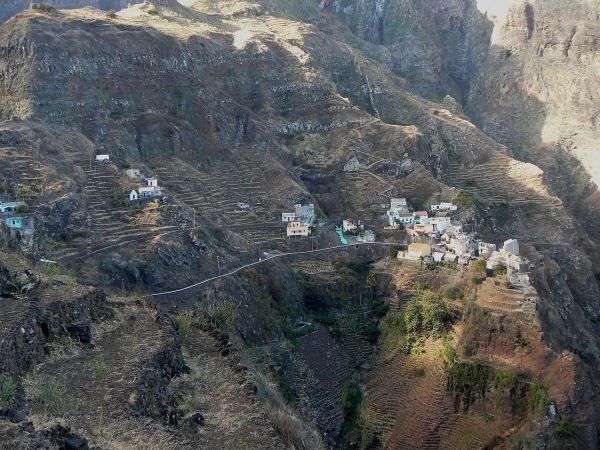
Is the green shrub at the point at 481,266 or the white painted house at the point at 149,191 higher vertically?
the white painted house at the point at 149,191

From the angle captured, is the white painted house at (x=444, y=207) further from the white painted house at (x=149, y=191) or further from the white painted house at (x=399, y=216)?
the white painted house at (x=149, y=191)

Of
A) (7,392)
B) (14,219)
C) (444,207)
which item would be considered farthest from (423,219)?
(7,392)

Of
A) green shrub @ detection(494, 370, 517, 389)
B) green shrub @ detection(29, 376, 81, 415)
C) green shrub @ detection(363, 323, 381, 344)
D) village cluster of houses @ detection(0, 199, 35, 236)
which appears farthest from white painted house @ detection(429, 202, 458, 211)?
green shrub @ detection(29, 376, 81, 415)

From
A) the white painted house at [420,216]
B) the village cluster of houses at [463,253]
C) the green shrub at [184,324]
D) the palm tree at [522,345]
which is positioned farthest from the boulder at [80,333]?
the white painted house at [420,216]

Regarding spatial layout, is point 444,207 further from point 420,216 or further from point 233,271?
point 233,271

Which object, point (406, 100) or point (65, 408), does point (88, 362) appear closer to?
point (65, 408)

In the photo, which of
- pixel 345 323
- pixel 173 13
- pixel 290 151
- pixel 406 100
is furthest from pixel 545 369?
pixel 173 13
